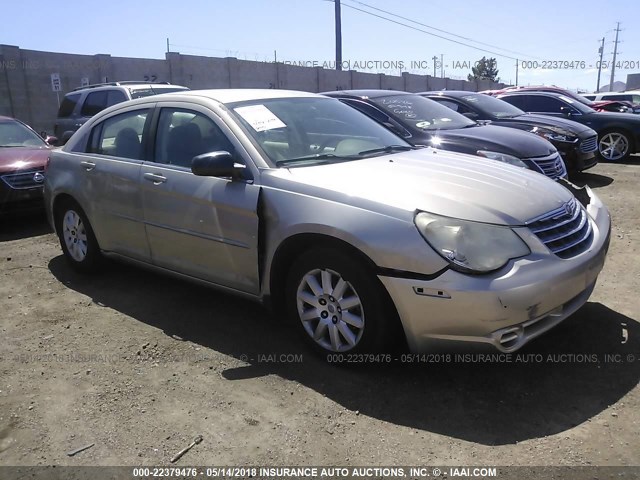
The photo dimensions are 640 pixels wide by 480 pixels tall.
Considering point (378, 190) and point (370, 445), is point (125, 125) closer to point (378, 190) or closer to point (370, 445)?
point (378, 190)

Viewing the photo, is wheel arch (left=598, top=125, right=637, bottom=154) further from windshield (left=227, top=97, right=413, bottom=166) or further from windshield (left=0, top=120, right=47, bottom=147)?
windshield (left=0, top=120, right=47, bottom=147)

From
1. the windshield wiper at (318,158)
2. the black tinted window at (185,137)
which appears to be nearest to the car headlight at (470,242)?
the windshield wiper at (318,158)

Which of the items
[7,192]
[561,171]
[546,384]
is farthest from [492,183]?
[7,192]

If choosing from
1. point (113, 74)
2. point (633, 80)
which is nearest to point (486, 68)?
point (633, 80)

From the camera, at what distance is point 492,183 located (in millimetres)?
3361

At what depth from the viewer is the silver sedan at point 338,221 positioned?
284cm

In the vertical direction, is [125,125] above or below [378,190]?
above

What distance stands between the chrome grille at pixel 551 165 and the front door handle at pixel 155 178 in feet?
15.4

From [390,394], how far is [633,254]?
347cm

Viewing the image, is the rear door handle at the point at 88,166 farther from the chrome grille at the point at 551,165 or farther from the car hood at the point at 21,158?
the chrome grille at the point at 551,165

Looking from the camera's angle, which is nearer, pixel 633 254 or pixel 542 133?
pixel 633 254

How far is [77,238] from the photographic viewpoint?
515 cm

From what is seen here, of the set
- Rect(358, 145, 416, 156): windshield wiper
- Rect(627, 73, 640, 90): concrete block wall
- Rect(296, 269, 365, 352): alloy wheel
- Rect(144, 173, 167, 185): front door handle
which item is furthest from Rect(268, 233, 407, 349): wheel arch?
Rect(627, 73, 640, 90): concrete block wall

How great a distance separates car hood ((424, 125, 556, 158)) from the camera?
681cm
